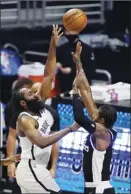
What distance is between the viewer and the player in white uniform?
317 inches

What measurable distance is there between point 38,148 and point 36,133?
1.35 feet

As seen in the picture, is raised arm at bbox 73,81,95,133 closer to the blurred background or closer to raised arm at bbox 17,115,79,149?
raised arm at bbox 17,115,79,149

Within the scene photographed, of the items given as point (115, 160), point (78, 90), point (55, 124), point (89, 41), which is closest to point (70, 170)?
point (115, 160)

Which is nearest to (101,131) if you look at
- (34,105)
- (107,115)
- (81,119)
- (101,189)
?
(107,115)

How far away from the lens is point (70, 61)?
11.4 metres

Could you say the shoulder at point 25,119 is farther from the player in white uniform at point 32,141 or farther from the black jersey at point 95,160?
the black jersey at point 95,160

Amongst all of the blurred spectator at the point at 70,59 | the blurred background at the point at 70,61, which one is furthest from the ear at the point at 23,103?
the blurred spectator at the point at 70,59

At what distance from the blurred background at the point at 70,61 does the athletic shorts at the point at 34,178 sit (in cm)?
85

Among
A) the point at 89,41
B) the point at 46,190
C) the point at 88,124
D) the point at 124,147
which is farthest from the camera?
the point at 89,41

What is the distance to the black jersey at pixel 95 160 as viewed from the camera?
8023 millimetres

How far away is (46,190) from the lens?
8344 millimetres

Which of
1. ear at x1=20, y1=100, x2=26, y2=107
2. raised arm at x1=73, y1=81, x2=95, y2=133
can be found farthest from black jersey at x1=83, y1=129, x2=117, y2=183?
ear at x1=20, y1=100, x2=26, y2=107

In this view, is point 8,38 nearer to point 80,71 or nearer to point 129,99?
point 129,99

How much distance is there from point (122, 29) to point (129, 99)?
3215 millimetres
